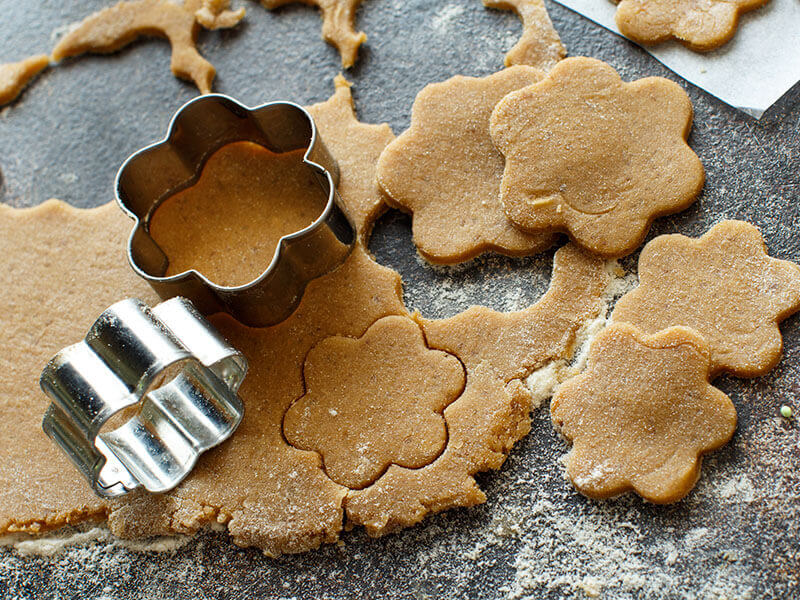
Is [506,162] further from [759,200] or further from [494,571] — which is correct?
[494,571]

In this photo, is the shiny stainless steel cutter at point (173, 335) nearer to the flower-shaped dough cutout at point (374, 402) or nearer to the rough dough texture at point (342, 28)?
the flower-shaped dough cutout at point (374, 402)

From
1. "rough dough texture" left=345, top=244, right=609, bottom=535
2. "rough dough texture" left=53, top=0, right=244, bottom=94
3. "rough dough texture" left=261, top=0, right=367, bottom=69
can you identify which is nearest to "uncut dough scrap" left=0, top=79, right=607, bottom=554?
"rough dough texture" left=345, top=244, right=609, bottom=535

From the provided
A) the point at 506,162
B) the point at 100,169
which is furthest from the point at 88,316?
the point at 506,162

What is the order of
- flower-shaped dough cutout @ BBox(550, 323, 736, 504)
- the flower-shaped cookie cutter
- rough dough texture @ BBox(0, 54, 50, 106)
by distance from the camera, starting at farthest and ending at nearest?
rough dough texture @ BBox(0, 54, 50, 106)
the flower-shaped cookie cutter
flower-shaped dough cutout @ BBox(550, 323, 736, 504)

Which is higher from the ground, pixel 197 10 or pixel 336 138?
pixel 197 10

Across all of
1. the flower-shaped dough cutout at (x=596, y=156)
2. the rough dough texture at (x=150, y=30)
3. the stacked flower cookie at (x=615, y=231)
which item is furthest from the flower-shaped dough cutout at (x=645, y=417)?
the rough dough texture at (x=150, y=30)

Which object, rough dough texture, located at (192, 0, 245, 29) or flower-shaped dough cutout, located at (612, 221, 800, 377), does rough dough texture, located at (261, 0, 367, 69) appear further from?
flower-shaped dough cutout, located at (612, 221, 800, 377)
